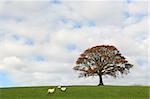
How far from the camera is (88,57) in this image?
90562mm

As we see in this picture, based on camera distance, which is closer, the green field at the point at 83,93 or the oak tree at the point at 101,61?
the green field at the point at 83,93

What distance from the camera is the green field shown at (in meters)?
56.0

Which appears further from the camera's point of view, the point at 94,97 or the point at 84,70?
the point at 84,70

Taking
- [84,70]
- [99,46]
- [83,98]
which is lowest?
[83,98]

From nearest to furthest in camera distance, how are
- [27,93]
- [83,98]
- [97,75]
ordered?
[83,98] < [27,93] < [97,75]

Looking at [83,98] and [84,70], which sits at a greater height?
[84,70]

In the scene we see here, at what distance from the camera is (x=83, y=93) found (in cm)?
5959

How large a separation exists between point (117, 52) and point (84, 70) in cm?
873

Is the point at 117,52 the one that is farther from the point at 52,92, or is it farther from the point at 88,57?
the point at 52,92

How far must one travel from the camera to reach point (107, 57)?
89875 mm

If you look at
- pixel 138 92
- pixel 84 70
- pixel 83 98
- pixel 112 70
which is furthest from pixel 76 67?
pixel 83 98

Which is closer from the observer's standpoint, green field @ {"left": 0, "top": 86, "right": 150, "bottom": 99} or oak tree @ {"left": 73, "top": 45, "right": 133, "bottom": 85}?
green field @ {"left": 0, "top": 86, "right": 150, "bottom": 99}

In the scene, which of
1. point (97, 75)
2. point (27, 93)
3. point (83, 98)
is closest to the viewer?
point (83, 98)

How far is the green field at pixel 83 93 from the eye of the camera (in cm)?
5600
